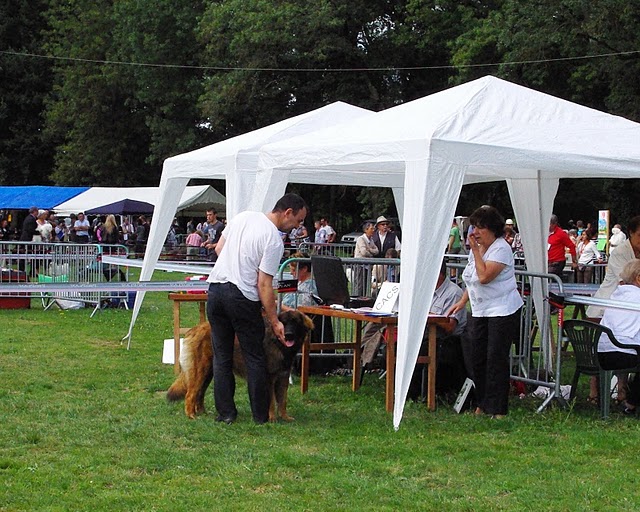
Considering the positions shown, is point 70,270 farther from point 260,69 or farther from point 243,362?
point 260,69

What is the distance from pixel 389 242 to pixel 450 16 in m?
21.2

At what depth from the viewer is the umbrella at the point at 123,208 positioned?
3841cm

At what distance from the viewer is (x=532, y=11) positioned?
32.6 m

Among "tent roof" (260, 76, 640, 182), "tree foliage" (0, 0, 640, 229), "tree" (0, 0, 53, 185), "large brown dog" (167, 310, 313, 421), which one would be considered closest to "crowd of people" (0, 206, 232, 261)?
"tree foliage" (0, 0, 640, 229)

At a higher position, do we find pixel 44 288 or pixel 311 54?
pixel 311 54

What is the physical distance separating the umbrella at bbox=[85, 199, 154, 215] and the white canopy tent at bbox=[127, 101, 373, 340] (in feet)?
85.4

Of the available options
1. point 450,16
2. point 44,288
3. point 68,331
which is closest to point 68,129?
point 450,16

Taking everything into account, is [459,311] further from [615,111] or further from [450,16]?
[450,16]

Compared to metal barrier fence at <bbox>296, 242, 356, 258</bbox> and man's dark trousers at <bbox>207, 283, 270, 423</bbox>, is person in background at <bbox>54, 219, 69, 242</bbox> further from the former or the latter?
man's dark trousers at <bbox>207, 283, 270, 423</bbox>

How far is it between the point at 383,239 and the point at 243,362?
11.6 metres

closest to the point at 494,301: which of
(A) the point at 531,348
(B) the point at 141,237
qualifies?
(A) the point at 531,348

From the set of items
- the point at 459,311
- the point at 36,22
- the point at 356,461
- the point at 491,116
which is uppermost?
the point at 36,22

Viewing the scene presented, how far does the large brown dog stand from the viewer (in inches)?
305

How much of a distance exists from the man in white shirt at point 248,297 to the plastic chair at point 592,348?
2.46 meters
